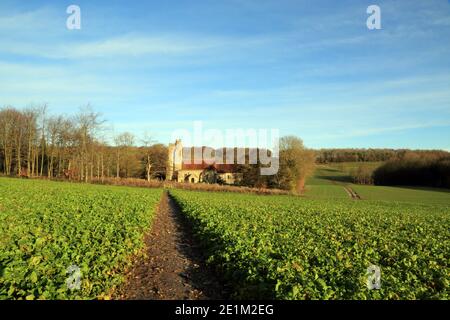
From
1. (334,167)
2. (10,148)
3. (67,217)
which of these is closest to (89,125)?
(10,148)

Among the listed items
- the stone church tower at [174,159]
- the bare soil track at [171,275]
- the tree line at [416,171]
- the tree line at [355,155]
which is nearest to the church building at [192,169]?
the stone church tower at [174,159]

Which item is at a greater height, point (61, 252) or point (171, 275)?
point (61, 252)

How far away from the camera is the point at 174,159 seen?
85.8 m

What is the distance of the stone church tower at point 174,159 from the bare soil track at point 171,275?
65060 mm

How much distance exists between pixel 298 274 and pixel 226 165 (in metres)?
78.9

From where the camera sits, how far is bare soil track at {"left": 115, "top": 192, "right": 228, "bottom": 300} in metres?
9.20

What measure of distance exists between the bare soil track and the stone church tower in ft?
213

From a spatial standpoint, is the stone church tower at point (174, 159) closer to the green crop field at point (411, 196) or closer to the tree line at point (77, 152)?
the tree line at point (77, 152)

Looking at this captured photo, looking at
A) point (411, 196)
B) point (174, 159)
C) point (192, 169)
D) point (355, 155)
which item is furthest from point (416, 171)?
point (174, 159)

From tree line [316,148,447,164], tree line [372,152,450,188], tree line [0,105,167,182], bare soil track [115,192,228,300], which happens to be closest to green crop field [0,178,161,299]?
bare soil track [115,192,228,300]

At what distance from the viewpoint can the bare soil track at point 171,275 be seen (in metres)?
9.20

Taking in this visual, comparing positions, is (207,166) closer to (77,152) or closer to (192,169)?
(192,169)

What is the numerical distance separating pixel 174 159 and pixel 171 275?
76.0 meters

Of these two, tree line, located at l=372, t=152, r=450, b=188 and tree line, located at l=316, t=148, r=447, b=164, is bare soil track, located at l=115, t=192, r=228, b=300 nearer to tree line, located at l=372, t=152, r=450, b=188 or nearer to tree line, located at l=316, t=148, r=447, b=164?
tree line, located at l=372, t=152, r=450, b=188
